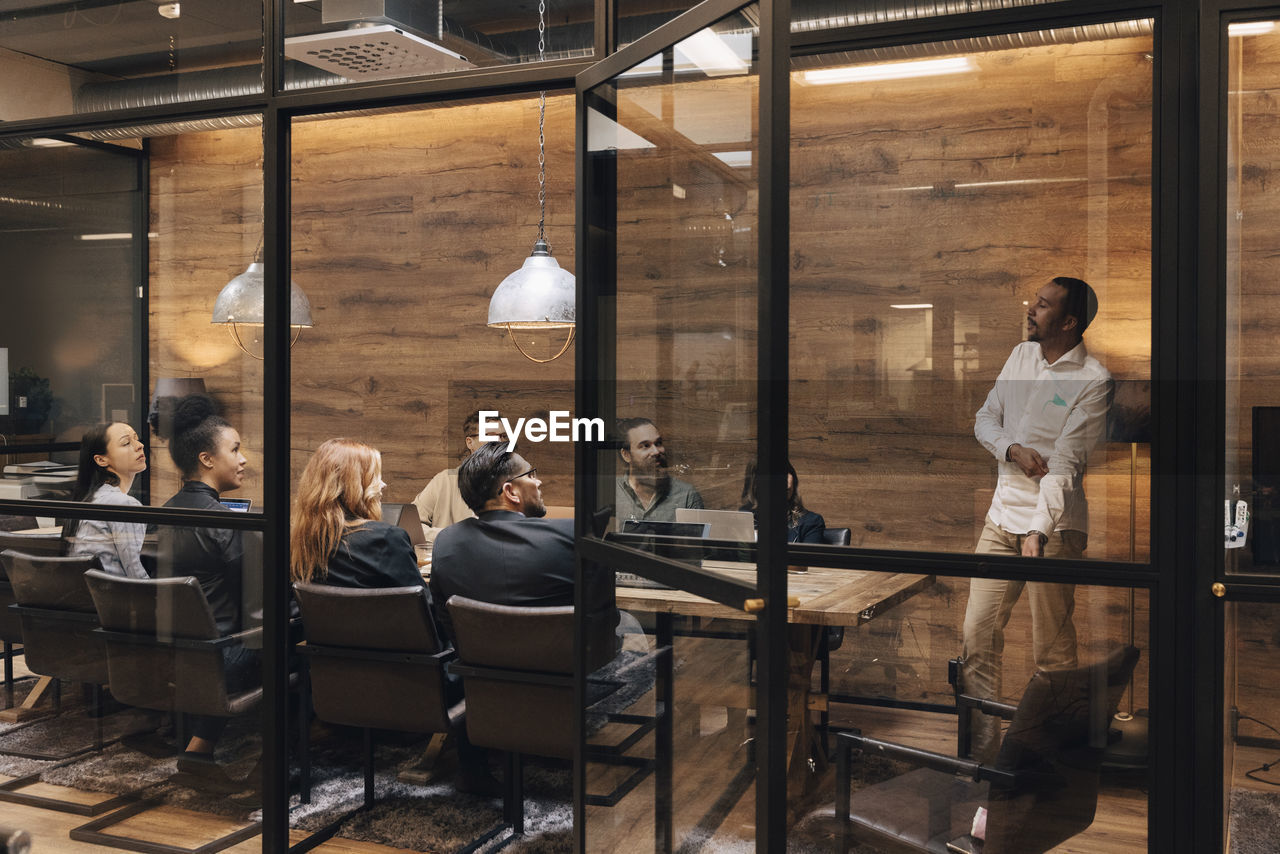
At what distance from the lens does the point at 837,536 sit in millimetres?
2461

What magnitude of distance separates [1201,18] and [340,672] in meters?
2.88

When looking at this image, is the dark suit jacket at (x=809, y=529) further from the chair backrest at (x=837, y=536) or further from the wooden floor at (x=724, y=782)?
the wooden floor at (x=724, y=782)

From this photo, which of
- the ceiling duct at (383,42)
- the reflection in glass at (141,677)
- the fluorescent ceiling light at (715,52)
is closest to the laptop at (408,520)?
the reflection in glass at (141,677)

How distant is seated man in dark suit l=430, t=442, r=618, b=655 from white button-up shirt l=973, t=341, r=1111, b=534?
1258 mm

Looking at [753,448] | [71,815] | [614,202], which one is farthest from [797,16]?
[71,815]

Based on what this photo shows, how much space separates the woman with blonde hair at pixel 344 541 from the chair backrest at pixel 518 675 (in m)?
0.40

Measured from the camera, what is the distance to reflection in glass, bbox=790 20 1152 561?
2.23 m

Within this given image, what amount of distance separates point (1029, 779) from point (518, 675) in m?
1.38

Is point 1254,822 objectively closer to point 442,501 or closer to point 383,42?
point 383,42

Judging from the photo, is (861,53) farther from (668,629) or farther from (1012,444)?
(668,629)

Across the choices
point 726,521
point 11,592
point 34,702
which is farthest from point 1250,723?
point 11,592

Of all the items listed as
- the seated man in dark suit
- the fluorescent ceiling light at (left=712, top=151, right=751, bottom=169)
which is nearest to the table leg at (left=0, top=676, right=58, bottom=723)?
the seated man in dark suit

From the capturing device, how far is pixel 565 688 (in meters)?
2.84

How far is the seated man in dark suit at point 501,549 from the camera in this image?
3.03 metres
